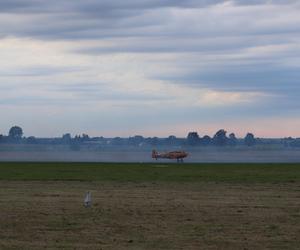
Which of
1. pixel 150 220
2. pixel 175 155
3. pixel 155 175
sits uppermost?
pixel 175 155

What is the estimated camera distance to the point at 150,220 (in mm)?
25203

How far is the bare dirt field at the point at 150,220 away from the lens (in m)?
20.0

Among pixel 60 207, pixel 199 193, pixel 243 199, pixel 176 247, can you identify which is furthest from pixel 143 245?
pixel 199 193

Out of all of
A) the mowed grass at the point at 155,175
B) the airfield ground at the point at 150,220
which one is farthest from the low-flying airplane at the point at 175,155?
the airfield ground at the point at 150,220

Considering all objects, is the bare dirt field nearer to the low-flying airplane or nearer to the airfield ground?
the airfield ground

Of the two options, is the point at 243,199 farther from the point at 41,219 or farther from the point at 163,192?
the point at 41,219

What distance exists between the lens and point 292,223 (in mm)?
24750

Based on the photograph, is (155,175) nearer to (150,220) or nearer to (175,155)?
(150,220)

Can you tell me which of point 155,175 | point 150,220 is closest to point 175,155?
point 155,175

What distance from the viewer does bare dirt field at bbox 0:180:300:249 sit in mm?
19984

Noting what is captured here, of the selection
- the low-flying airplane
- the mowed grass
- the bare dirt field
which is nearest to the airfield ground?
the bare dirt field

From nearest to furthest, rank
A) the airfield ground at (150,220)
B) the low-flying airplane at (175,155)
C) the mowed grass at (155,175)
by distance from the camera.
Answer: the airfield ground at (150,220) → the mowed grass at (155,175) → the low-flying airplane at (175,155)

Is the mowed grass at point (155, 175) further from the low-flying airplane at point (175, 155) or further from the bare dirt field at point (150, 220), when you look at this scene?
the low-flying airplane at point (175, 155)

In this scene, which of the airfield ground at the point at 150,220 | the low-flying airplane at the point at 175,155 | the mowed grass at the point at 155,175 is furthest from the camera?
the low-flying airplane at the point at 175,155
